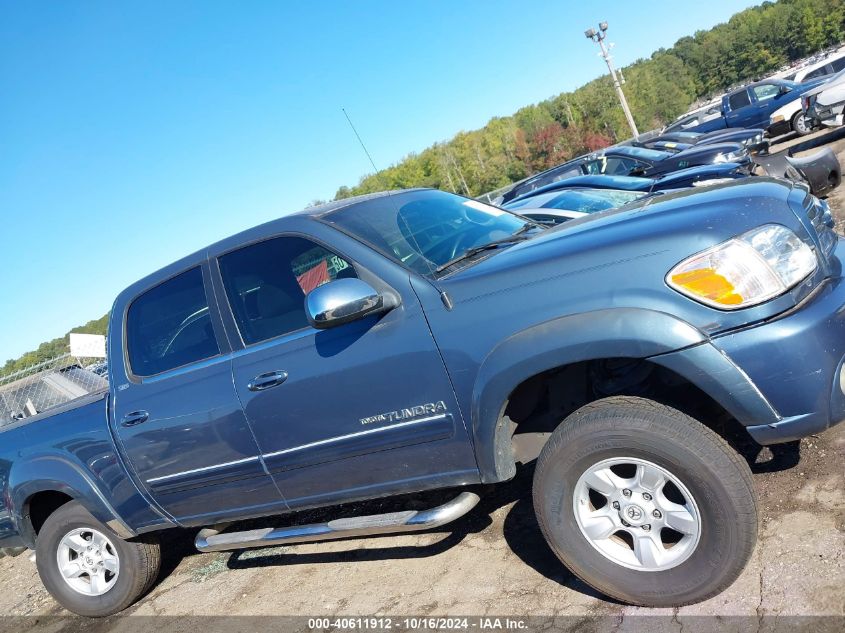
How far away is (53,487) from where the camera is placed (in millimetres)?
4277

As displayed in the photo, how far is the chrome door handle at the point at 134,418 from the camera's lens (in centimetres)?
378

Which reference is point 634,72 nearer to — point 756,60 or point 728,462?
point 756,60

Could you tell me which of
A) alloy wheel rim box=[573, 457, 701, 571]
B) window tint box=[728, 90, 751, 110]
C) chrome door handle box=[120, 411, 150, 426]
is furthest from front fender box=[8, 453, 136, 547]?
window tint box=[728, 90, 751, 110]

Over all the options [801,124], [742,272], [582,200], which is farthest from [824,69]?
[742,272]

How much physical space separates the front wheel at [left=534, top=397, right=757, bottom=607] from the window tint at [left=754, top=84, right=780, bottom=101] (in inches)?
798

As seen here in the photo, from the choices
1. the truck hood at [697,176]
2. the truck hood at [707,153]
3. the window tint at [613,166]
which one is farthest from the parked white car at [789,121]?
the truck hood at [697,176]

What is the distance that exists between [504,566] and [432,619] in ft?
1.54

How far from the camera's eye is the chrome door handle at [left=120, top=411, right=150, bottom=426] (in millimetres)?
3779

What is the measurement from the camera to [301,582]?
3996mm

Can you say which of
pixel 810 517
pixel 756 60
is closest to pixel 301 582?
pixel 810 517

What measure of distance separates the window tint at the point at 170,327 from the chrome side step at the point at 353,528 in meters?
1.05

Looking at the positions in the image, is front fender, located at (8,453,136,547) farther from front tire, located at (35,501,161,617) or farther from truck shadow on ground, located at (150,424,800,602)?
truck shadow on ground, located at (150,424,800,602)

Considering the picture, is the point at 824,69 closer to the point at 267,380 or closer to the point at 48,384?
the point at 48,384

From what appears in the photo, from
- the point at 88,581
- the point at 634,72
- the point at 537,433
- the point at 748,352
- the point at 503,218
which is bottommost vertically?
the point at 88,581
